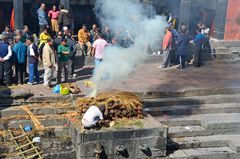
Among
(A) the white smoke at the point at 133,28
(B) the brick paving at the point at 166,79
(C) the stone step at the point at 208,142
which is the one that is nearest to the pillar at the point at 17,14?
(A) the white smoke at the point at 133,28

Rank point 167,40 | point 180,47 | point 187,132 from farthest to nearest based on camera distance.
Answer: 1. point 180,47
2. point 167,40
3. point 187,132

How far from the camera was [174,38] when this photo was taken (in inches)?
639

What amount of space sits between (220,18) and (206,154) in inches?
434

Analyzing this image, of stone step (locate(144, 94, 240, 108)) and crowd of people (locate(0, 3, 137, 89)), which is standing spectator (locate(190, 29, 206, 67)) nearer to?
crowd of people (locate(0, 3, 137, 89))

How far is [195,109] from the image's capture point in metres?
12.0

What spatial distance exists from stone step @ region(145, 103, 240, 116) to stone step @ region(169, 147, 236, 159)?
1.66m

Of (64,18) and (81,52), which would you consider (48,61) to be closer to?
(81,52)

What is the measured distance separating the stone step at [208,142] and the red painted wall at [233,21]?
963cm

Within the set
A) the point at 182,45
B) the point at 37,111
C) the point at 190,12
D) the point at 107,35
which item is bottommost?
the point at 37,111

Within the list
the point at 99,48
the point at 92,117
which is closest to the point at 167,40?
the point at 99,48

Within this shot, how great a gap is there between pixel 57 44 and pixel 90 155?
5450mm

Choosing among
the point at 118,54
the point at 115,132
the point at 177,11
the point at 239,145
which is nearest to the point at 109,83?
the point at 118,54

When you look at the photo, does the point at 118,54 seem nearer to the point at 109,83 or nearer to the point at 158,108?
the point at 109,83

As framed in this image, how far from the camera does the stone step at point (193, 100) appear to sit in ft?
39.6
